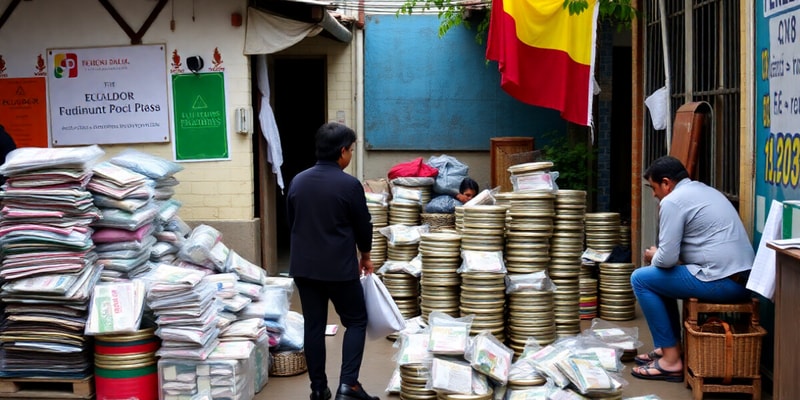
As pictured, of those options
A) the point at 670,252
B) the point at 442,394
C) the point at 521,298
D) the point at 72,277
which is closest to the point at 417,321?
the point at 521,298

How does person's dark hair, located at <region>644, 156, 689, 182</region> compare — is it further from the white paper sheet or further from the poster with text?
the poster with text

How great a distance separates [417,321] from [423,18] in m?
6.90

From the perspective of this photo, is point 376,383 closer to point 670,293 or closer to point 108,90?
point 670,293

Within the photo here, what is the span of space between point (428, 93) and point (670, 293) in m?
7.32

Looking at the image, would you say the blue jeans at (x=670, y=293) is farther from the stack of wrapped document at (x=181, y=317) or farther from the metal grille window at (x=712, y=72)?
the stack of wrapped document at (x=181, y=317)

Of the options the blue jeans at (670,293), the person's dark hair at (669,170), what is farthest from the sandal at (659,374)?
the person's dark hair at (669,170)

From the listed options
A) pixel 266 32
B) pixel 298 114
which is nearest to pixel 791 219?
pixel 266 32

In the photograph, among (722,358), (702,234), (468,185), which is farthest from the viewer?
(468,185)

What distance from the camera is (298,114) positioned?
15.5m

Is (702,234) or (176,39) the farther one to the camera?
(176,39)

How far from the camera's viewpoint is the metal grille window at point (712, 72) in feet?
23.3

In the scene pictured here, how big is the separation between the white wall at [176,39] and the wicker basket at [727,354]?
18.1 ft

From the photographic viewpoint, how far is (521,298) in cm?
717

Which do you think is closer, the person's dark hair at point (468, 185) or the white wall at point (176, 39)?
the white wall at point (176, 39)
